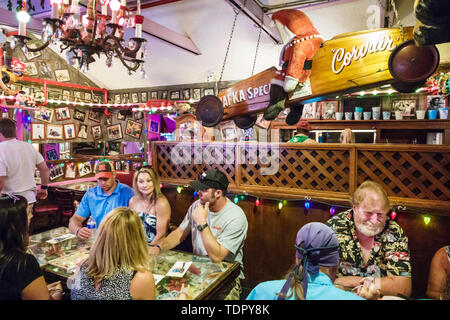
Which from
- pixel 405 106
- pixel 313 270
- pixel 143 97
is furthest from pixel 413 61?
pixel 143 97

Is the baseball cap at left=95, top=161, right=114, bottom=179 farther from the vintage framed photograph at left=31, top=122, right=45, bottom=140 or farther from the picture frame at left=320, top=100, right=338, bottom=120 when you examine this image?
the vintage framed photograph at left=31, top=122, right=45, bottom=140

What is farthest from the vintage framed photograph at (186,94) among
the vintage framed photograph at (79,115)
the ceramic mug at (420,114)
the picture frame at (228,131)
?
the ceramic mug at (420,114)

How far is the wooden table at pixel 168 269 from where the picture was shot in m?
1.74

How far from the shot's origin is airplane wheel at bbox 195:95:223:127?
9.65ft

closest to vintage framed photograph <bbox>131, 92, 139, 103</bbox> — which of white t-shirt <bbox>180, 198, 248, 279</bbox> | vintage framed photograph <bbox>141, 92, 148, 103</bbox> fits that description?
vintage framed photograph <bbox>141, 92, 148, 103</bbox>

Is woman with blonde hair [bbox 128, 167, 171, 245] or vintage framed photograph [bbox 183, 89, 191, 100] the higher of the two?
vintage framed photograph [bbox 183, 89, 191, 100]

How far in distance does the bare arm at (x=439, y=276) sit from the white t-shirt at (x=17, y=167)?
415cm

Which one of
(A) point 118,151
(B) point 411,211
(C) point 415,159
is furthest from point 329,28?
(A) point 118,151

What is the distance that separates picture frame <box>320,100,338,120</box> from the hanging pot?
3866 mm

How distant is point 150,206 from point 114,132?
7602 millimetres

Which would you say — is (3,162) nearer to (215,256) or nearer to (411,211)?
(215,256)

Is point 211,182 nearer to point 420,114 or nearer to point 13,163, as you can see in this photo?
point 13,163

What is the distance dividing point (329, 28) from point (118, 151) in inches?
293

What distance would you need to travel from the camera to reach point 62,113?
866cm
